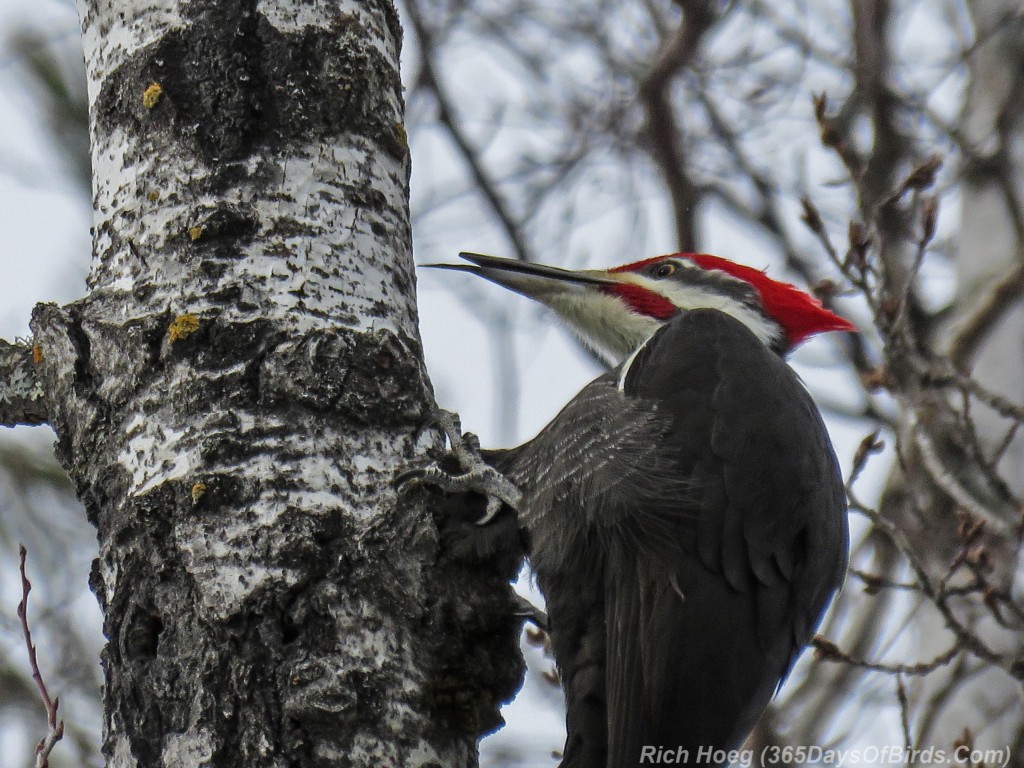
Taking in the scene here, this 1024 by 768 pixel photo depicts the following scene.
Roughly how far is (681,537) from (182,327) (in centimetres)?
120

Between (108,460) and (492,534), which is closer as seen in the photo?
(108,460)

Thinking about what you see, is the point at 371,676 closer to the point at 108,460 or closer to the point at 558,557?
the point at 108,460

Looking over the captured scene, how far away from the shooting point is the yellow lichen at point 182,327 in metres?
2.28

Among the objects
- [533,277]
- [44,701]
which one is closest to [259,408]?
[44,701]

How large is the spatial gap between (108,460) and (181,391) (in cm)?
18

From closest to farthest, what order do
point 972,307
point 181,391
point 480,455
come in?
point 181,391
point 480,455
point 972,307

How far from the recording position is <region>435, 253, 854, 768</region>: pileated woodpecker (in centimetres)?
268

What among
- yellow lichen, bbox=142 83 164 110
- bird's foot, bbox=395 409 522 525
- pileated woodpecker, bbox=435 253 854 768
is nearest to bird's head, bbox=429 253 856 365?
pileated woodpecker, bbox=435 253 854 768

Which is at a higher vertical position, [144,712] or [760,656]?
[760,656]

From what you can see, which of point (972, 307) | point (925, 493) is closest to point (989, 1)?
point (972, 307)

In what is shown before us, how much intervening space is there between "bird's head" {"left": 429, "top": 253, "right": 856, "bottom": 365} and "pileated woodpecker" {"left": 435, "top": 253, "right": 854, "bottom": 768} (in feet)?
1.69

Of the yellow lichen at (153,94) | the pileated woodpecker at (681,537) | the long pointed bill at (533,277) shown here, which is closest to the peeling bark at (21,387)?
the yellow lichen at (153,94)

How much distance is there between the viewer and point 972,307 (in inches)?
222

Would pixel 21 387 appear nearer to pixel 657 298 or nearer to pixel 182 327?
pixel 182 327
